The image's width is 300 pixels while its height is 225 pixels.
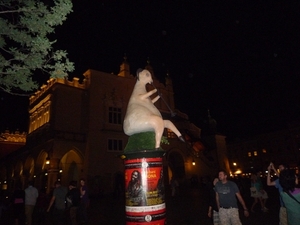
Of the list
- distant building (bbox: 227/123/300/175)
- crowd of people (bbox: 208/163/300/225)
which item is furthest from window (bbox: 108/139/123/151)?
distant building (bbox: 227/123/300/175)

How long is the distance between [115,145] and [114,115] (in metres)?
3.43

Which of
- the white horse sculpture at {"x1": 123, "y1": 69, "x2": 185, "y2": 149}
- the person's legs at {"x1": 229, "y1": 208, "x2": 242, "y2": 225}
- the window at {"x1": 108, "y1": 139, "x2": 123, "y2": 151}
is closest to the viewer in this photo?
the white horse sculpture at {"x1": 123, "y1": 69, "x2": 185, "y2": 149}

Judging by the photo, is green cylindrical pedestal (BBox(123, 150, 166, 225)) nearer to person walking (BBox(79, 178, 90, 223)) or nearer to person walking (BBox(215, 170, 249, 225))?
person walking (BBox(215, 170, 249, 225))

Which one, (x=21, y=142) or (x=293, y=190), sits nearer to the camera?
(x=293, y=190)

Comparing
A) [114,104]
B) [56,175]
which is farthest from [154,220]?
[114,104]

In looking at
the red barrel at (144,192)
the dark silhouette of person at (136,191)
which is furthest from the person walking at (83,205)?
the dark silhouette of person at (136,191)

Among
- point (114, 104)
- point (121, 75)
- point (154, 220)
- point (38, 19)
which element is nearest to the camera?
point (154, 220)

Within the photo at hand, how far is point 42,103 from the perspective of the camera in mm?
27141

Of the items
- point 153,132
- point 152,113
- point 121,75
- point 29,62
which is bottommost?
point 153,132

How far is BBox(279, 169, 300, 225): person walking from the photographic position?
4.50 meters

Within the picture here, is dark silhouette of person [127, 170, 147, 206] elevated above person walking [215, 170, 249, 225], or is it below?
above

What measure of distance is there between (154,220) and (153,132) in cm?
164

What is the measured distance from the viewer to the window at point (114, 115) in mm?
26656

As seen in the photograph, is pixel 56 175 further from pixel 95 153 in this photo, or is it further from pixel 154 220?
pixel 154 220
